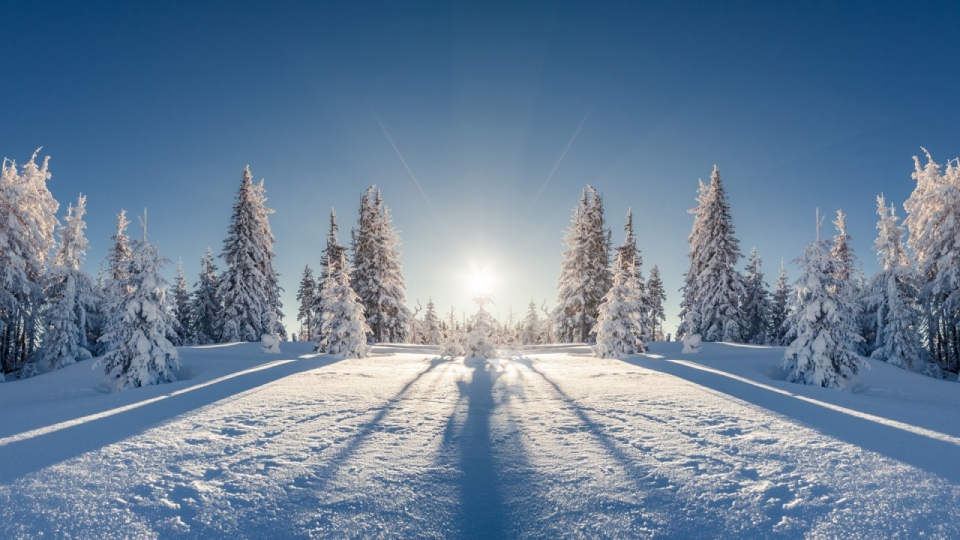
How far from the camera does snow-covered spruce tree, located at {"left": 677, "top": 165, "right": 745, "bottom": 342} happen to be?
1045 inches

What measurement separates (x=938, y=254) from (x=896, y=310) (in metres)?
2.49

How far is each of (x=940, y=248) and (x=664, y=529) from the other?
68.4 feet

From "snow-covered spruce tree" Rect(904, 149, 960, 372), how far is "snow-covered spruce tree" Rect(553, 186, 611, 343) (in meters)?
16.5

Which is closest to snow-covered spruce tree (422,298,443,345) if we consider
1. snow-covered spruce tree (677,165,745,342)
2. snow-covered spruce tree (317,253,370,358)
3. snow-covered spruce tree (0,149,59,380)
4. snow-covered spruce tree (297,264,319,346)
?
snow-covered spruce tree (297,264,319,346)

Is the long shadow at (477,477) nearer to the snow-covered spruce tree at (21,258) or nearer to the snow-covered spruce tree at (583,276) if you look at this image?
the snow-covered spruce tree at (21,258)

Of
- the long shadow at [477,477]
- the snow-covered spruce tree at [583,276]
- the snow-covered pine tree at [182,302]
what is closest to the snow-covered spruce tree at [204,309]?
the snow-covered pine tree at [182,302]

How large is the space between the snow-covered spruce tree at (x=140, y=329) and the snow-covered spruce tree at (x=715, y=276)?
2823cm

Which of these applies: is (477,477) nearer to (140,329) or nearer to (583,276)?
(140,329)

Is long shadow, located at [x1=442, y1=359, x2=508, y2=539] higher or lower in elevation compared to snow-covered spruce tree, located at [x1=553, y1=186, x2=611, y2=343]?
lower

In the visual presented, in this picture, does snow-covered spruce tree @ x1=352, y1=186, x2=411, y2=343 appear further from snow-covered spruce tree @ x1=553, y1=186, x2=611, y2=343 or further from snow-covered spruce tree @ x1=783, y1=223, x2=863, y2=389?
snow-covered spruce tree @ x1=783, y1=223, x2=863, y2=389

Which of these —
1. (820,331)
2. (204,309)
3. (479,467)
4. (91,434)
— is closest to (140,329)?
(91,434)

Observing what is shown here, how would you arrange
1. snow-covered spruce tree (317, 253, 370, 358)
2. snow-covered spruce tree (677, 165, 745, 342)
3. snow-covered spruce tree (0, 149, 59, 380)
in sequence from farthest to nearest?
snow-covered spruce tree (677, 165, 745, 342)
snow-covered spruce tree (317, 253, 370, 358)
snow-covered spruce tree (0, 149, 59, 380)

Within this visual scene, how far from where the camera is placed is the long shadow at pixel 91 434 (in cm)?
365

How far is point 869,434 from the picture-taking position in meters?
4.50
